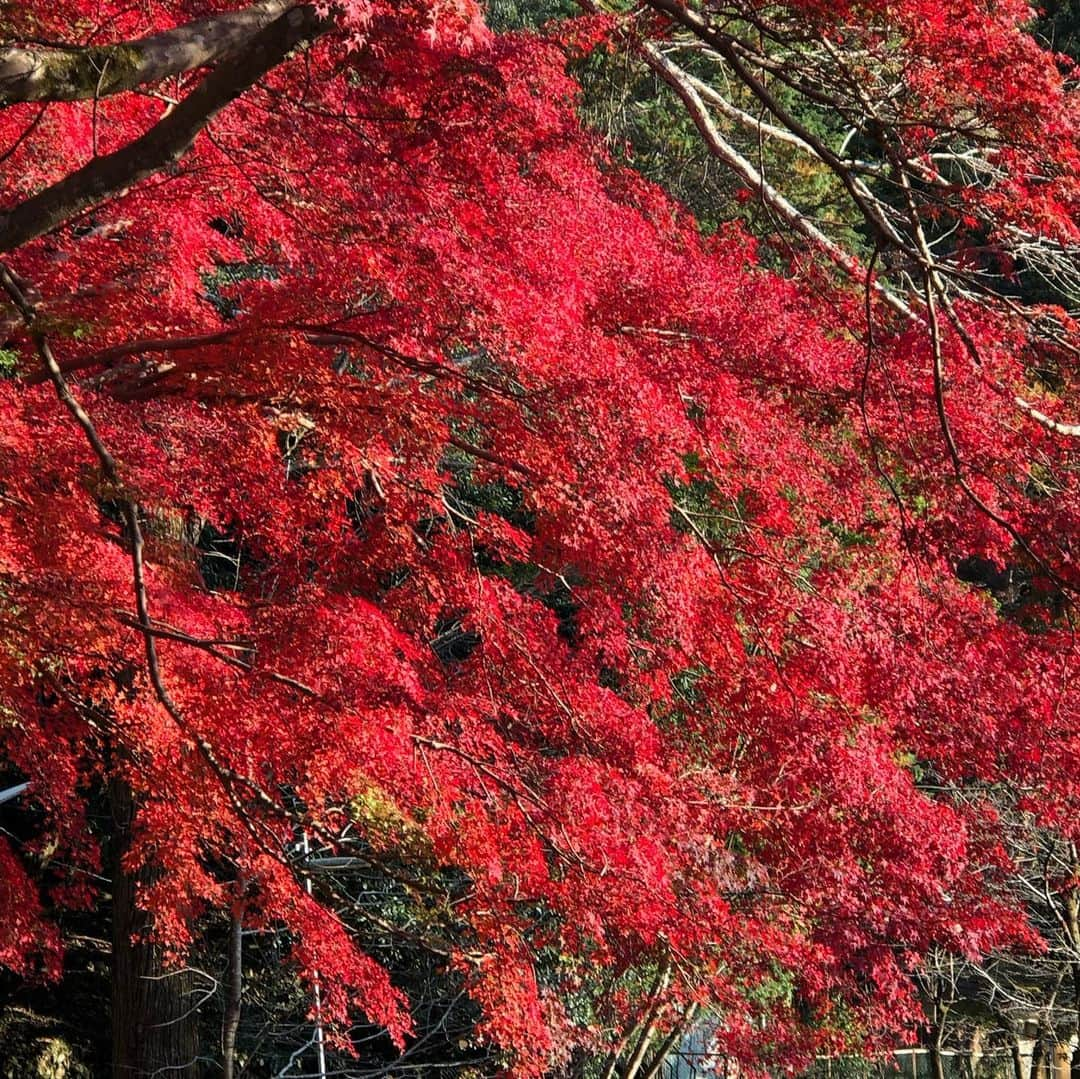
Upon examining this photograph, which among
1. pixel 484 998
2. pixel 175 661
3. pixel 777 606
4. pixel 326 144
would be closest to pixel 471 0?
pixel 326 144

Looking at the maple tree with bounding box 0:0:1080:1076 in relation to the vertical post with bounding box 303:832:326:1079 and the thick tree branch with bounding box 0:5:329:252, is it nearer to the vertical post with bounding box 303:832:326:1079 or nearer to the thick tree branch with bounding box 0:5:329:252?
the vertical post with bounding box 303:832:326:1079

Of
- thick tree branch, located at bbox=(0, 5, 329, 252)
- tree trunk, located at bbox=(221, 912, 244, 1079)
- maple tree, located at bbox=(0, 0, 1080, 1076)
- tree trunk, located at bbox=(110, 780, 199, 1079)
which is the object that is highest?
thick tree branch, located at bbox=(0, 5, 329, 252)

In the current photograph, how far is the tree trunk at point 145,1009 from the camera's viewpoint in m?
7.96

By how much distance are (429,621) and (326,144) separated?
306 centimetres

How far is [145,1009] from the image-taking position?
8016mm

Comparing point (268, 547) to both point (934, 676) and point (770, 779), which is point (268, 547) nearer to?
point (770, 779)

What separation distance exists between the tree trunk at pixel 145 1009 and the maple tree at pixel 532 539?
0.03 meters

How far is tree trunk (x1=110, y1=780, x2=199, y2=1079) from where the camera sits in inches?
314

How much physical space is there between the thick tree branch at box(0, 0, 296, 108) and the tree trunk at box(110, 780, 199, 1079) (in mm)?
6087

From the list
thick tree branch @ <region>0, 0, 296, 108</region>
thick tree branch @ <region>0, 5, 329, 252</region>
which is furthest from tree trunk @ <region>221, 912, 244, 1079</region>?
thick tree branch @ <region>0, 0, 296, 108</region>

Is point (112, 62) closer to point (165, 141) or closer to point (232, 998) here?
point (165, 141)

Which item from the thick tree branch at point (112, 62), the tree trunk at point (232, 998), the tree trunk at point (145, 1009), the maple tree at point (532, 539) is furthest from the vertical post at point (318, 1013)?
the thick tree branch at point (112, 62)

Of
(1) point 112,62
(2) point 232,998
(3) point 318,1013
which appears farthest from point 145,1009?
(1) point 112,62

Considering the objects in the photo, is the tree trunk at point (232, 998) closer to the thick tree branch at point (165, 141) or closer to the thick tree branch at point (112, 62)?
the thick tree branch at point (165, 141)
